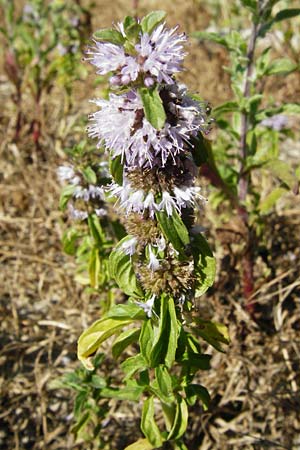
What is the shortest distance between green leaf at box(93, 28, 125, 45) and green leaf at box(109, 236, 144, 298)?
751mm

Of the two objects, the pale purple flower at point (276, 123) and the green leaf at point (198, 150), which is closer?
the green leaf at point (198, 150)

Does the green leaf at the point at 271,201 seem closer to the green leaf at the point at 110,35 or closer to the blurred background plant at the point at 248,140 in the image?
the blurred background plant at the point at 248,140

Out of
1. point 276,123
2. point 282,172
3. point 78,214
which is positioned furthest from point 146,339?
point 276,123

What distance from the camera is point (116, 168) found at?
5.55 ft

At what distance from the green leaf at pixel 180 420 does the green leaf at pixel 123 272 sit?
531mm

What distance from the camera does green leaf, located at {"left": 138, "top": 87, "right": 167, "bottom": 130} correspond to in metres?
1.45

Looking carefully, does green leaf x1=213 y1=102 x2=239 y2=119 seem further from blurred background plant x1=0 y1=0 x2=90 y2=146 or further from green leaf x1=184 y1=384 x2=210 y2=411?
blurred background plant x1=0 y1=0 x2=90 y2=146

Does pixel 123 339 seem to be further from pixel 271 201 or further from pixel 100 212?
pixel 271 201

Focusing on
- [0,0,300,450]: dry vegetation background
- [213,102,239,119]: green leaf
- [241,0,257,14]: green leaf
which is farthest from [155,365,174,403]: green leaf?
[241,0,257,14]: green leaf

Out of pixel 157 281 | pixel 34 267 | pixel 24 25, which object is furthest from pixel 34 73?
pixel 157 281

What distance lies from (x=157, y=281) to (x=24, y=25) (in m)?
3.61

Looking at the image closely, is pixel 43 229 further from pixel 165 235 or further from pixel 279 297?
pixel 165 235

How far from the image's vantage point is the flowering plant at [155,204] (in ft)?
5.03

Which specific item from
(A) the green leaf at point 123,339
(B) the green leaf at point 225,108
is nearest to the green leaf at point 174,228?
(A) the green leaf at point 123,339
